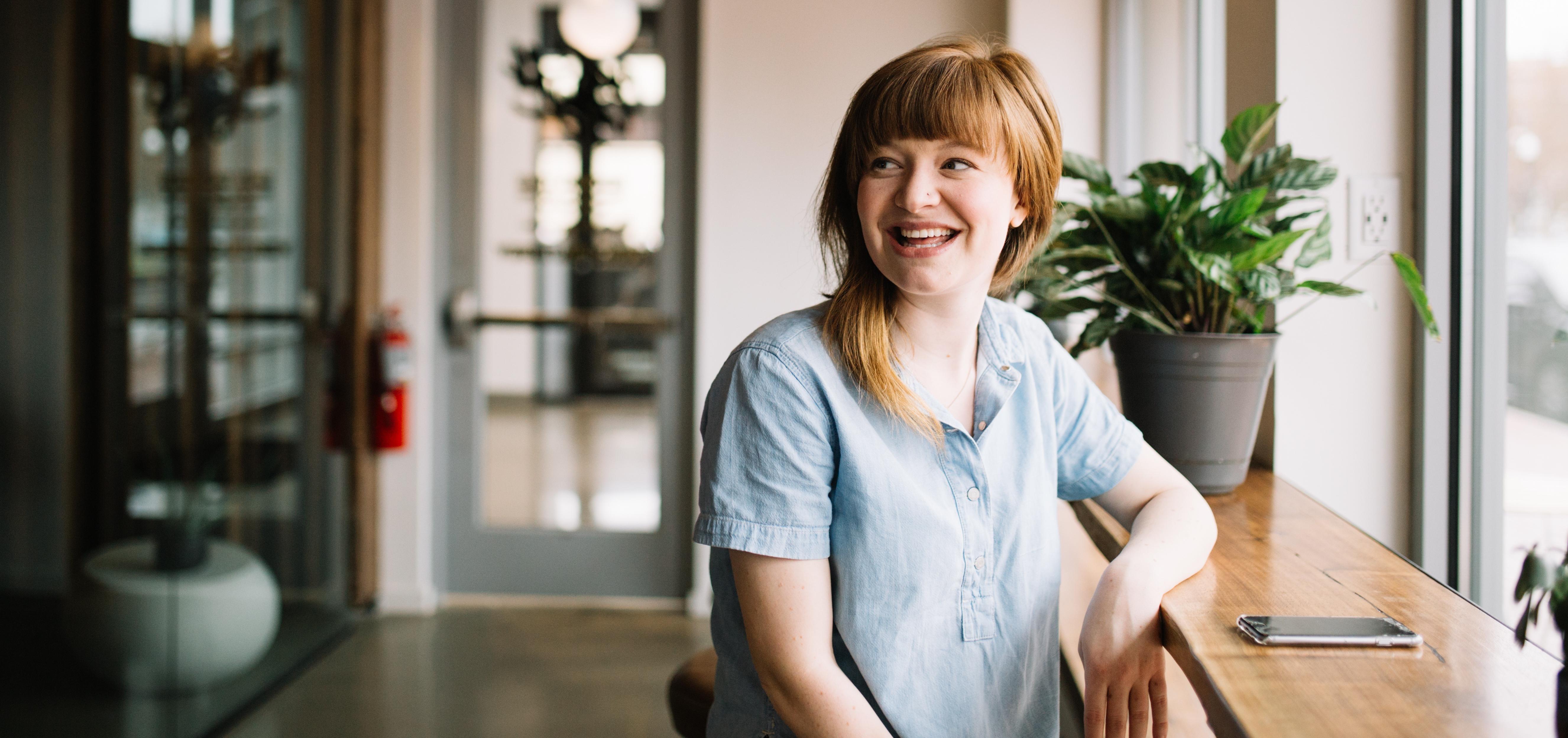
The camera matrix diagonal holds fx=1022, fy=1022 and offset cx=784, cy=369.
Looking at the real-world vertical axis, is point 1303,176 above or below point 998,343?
above

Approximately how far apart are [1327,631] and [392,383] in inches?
115

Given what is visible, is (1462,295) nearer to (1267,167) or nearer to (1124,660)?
(1267,167)

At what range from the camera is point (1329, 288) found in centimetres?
126

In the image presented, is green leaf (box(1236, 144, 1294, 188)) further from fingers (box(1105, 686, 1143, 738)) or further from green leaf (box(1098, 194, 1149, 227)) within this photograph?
fingers (box(1105, 686, 1143, 738))

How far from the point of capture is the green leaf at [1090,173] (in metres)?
1.37

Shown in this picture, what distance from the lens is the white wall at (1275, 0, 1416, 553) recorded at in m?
1.44

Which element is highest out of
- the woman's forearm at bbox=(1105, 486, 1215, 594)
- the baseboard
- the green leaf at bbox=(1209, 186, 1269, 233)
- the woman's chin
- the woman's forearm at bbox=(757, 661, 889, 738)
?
the green leaf at bbox=(1209, 186, 1269, 233)

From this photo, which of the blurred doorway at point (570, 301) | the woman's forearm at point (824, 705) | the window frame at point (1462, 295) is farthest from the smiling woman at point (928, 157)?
the blurred doorway at point (570, 301)

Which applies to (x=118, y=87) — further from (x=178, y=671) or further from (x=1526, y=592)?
(x=1526, y=592)

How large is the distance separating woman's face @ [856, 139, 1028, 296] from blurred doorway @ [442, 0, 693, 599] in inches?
94.8

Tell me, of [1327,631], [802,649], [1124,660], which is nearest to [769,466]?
[802,649]

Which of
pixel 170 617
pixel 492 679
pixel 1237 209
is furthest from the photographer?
pixel 492 679

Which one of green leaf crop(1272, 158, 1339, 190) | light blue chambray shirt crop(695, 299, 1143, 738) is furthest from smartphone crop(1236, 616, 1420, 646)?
green leaf crop(1272, 158, 1339, 190)

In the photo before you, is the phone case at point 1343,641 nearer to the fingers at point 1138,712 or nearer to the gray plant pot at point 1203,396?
the fingers at point 1138,712
